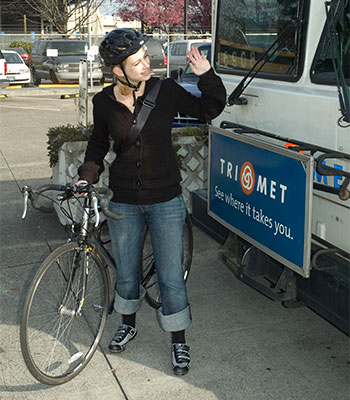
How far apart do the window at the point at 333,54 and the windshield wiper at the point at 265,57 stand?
0.26 meters

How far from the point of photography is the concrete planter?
20.3 feet

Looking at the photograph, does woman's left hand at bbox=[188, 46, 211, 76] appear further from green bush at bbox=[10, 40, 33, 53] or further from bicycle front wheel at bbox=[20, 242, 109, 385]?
green bush at bbox=[10, 40, 33, 53]

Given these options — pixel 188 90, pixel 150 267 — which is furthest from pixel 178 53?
Answer: pixel 150 267

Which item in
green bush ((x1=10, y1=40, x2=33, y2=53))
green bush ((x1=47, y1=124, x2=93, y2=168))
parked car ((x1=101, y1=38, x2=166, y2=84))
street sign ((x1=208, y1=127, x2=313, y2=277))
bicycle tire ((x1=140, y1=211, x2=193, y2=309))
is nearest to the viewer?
street sign ((x1=208, y1=127, x2=313, y2=277))

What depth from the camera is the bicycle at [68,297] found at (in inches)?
132

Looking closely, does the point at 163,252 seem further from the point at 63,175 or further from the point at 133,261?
the point at 63,175

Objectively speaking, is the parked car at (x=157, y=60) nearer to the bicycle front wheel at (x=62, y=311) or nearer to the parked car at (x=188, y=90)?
the parked car at (x=188, y=90)

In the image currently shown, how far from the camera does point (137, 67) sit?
3355 mm

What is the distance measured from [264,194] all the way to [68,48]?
866 inches

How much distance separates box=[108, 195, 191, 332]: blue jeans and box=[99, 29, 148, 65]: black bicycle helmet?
837mm


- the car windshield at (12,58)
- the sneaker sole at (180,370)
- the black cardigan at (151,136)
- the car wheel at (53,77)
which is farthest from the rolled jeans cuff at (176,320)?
the car windshield at (12,58)

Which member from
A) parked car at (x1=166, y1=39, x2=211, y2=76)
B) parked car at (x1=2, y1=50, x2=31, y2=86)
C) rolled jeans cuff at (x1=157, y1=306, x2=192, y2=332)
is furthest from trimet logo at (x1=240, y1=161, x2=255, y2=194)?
parked car at (x1=2, y1=50, x2=31, y2=86)

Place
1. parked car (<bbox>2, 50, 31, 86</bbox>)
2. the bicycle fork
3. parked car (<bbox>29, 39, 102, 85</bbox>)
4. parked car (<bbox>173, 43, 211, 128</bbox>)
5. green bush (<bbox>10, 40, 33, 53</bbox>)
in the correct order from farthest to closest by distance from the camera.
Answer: green bush (<bbox>10, 40, 33, 53</bbox>) → parked car (<bbox>29, 39, 102, 85</bbox>) → parked car (<bbox>2, 50, 31, 86</bbox>) → parked car (<bbox>173, 43, 211, 128</bbox>) → the bicycle fork

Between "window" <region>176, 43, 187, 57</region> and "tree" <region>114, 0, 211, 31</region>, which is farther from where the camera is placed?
"tree" <region>114, 0, 211, 31</region>
